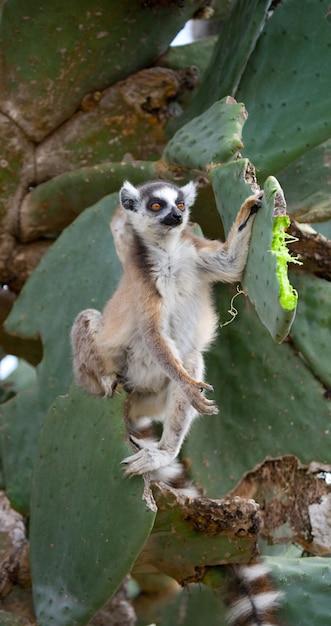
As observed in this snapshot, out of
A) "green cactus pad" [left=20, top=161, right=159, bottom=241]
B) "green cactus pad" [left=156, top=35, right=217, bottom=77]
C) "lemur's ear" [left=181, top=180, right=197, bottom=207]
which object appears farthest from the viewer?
"green cactus pad" [left=156, top=35, right=217, bottom=77]

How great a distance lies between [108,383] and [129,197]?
1.94 feet

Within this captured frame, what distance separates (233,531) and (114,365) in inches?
26.1

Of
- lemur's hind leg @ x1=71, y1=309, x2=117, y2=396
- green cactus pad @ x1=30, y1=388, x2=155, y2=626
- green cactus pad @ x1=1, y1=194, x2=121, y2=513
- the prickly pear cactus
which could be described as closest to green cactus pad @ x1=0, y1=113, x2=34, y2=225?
the prickly pear cactus

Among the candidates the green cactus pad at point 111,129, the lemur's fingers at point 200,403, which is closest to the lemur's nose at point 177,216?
the lemur's fingers at point 200,403

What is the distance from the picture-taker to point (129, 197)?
3.83m

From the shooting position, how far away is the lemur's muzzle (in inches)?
145

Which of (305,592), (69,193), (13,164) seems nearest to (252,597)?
(305,592)

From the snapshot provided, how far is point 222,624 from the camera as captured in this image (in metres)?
3.58

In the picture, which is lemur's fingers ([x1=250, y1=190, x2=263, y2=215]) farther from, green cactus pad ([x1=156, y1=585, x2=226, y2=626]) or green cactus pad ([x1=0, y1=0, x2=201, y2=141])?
green cactus pad ([x1=0, y1=0, x2=201, y2=141])

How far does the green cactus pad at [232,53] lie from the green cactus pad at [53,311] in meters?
0.53

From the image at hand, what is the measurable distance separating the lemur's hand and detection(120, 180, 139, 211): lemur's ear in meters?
0.72

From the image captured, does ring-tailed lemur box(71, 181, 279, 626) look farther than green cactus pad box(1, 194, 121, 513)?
No

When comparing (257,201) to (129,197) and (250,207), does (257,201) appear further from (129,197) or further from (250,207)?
(129,197)

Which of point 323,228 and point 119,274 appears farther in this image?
point 323,228
